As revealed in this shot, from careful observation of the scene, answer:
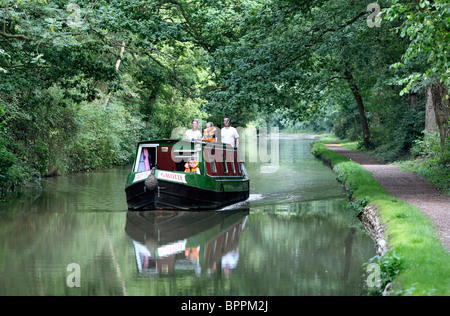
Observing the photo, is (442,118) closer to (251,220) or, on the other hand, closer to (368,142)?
(251,220)

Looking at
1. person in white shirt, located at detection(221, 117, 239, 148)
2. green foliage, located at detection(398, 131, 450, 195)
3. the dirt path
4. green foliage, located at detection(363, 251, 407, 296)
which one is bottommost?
green foliage, located at detection(363, 251, 407, 296)

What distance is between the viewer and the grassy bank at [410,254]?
6.52 m

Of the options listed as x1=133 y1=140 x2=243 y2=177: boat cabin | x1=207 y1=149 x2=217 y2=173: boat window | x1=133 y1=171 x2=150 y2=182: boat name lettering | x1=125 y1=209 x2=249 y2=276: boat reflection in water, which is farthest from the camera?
x1=207 y1=149 x2=217 y2=173: boat window

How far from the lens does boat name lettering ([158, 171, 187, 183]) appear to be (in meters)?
14.8

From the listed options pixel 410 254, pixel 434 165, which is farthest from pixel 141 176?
pixel 434 165

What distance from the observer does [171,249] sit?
10.8 metres

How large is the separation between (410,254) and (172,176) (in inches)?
317

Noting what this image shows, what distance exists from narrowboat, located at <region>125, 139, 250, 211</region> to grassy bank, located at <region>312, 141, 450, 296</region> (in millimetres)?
4231

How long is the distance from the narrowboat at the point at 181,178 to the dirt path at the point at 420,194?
15.2 ft

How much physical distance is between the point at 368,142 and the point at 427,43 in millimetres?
27201

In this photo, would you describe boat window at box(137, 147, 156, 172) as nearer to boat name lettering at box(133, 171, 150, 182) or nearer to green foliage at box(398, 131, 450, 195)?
boat name lettering at box(133, 171, 150, 182)

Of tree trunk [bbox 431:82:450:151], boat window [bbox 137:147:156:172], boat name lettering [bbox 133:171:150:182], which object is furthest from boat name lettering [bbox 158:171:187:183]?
tree trunk [bbox 431:82:450:151]

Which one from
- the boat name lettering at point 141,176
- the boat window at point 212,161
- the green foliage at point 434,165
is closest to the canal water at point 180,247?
the boat name lettering at point 141,176

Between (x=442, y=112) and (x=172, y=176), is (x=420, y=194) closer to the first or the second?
(x=442, y=112)
